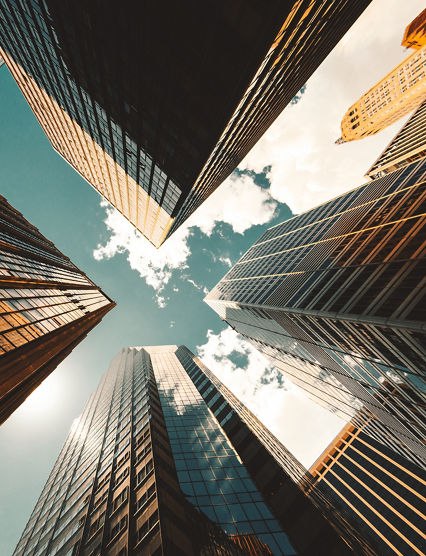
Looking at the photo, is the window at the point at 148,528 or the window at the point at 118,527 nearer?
the window at the point at 148,528

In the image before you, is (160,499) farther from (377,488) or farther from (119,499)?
(377,488)

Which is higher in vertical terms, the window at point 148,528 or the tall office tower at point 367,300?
the tall office tower at point 367,300

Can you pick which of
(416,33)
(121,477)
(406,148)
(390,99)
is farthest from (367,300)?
(416,33)

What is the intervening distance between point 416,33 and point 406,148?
44.3 metres

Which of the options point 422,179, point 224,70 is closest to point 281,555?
point 224,70

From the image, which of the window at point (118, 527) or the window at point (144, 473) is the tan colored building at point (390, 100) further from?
the window at point (118, 527)

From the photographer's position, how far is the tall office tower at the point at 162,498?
54.4 ft

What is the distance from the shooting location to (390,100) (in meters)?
87.9

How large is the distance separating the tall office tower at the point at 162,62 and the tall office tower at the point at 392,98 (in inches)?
2745

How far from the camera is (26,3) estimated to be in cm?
1727

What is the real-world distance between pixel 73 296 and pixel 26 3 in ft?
98.1

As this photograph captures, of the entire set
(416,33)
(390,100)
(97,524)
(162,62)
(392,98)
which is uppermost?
(416,33)

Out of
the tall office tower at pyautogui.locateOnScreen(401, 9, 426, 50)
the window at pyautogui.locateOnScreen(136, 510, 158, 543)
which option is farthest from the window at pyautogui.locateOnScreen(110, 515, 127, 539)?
the tall office tower at pyautogui.locateOnScreen(401, 9, 426, 50)

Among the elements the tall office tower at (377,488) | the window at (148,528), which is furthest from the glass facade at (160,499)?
the tall office tower at (377,488)
